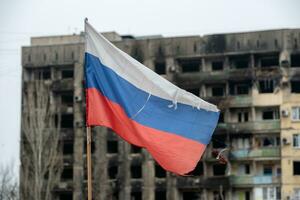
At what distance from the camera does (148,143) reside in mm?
12055

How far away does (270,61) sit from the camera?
199 feet

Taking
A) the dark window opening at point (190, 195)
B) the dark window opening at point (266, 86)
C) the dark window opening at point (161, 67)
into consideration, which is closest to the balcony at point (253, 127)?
the dark window opening at point (266, 86)

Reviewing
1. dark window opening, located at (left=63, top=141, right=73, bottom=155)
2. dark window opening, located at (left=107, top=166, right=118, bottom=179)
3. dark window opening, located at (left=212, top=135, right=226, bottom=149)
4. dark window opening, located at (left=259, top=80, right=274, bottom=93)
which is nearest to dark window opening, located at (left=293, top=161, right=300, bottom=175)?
dark window opening, located at (left=212, top=135, right=226, bottom=149)

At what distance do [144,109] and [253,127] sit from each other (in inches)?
Answer: 1876

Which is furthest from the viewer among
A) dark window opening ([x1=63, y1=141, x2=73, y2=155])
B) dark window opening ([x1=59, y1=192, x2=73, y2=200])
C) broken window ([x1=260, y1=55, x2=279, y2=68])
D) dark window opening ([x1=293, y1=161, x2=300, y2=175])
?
dark window opening ([x1=63, y1=141, x2=73, y2=155])

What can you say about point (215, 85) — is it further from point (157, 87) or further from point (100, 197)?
point (157, 87)

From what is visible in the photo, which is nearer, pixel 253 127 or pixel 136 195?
pixel 253 127

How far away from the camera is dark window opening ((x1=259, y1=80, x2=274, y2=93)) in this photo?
197 ft

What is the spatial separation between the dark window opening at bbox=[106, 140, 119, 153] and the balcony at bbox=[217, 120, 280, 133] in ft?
26.5

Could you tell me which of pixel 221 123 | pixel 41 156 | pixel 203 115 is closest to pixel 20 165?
pixel 41 156

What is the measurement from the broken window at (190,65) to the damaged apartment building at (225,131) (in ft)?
0.25

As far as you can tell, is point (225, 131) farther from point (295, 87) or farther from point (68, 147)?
point (68, 147)

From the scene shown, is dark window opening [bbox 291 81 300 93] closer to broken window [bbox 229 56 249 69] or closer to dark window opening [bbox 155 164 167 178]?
broken window [bbox 229 56 249 69]

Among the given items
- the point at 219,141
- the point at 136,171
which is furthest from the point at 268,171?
the point at 136,171
